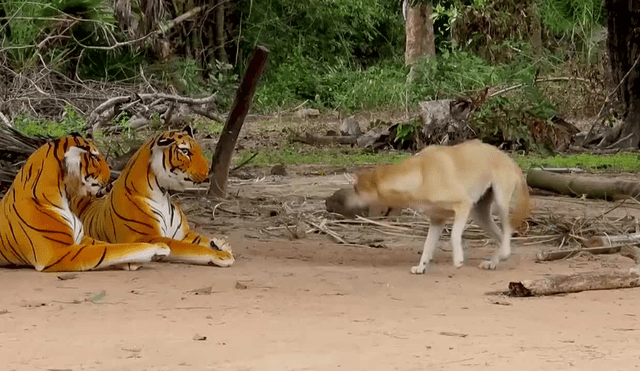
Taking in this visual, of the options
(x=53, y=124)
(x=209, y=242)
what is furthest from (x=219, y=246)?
(x=53, y=124)

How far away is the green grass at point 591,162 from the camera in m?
13.1

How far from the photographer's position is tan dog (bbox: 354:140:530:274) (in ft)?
21.8

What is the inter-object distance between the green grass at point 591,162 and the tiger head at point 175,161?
6615mm

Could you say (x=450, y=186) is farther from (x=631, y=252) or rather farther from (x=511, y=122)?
(x=511, y=122)

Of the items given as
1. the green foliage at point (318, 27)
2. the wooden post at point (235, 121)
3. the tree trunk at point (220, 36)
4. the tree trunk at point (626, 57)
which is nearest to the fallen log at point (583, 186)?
the wooden post at point (235, 121)

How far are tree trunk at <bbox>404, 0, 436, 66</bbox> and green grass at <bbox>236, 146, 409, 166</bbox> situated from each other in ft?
30.3

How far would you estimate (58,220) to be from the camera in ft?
21.4

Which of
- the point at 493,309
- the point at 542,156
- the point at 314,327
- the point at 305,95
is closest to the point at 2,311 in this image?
the point at 314,327

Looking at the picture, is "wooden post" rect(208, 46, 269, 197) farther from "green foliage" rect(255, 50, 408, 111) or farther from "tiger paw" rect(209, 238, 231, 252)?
"green foliage" rect(255, 50, 408, 111)

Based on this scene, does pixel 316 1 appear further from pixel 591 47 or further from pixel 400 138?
pixel 400 138

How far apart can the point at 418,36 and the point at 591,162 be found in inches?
465

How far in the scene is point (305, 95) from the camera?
81.2ft

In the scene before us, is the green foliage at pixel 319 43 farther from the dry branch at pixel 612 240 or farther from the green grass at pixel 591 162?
the dry branch at pixel 612 240

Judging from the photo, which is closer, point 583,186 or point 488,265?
point 488,265
